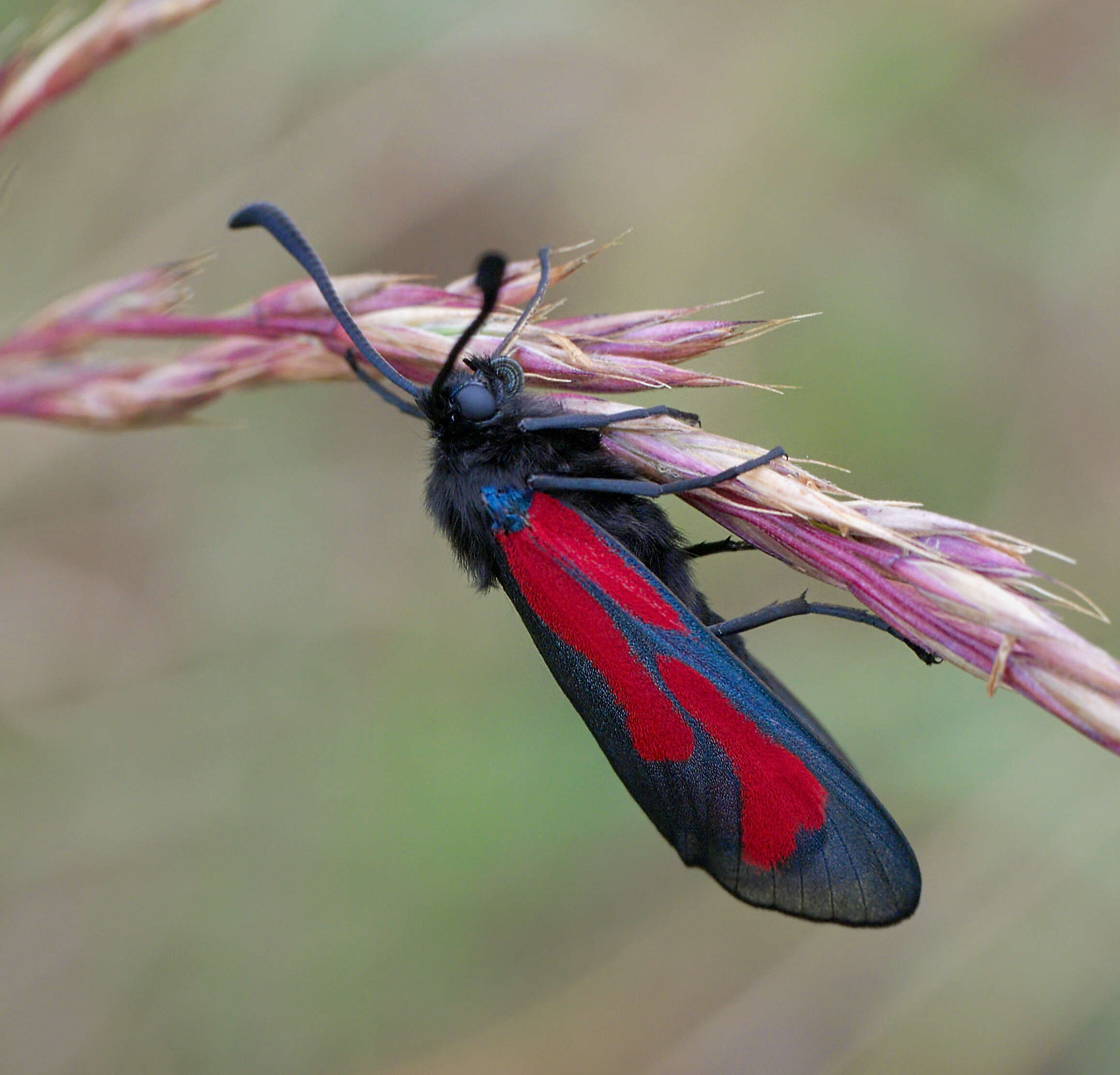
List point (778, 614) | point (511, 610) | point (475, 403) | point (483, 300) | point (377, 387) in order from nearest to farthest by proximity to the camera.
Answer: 1. point (483, 300)
2. point (475, 403)
3. point (778, 614)
4. point (377, 387)
5. point (511, 610)

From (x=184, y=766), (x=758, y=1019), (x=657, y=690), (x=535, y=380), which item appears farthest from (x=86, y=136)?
(x=758, y=1019)

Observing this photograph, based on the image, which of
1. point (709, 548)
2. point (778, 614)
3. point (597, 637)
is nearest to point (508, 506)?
point (597, 637)

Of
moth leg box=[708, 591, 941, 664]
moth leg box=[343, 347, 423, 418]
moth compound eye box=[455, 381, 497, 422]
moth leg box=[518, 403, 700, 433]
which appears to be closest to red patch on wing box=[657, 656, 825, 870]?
moth leg box=[708, 591, 941, 664]

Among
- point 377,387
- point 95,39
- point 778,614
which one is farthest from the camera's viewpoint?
point 377,387

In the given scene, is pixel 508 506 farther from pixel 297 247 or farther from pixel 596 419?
pixel 297 247

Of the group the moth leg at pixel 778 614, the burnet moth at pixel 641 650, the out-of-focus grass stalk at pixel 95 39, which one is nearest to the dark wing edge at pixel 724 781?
the burnet moth at pixel 641 650

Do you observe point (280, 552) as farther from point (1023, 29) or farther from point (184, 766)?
point (1023, 29)
